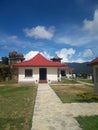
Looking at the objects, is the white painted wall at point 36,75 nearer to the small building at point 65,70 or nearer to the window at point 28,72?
the window at point 28,72

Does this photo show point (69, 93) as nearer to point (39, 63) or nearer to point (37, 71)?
point (37, 71)

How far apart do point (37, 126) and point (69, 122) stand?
1233 mm

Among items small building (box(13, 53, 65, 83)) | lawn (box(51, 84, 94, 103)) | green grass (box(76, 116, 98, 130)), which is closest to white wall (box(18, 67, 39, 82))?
small building (box(13, 53, 65, 83))

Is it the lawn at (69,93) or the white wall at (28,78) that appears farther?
the white wall at (28,78)

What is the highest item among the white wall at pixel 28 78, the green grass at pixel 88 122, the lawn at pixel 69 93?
the white wall at pixel 28 78

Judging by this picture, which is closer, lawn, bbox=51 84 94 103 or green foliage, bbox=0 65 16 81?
lawn, bbox=51 84 94 103

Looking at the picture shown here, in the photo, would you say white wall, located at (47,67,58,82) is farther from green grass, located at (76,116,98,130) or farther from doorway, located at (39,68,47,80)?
green grass, located at (76,116,98,130)

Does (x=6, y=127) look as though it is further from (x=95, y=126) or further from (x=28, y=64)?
(x=28, y=64)

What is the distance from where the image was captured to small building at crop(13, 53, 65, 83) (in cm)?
3112

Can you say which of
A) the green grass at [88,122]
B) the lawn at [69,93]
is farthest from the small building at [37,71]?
the green grass at [88,122]

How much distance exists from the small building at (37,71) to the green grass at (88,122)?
74.9 ft

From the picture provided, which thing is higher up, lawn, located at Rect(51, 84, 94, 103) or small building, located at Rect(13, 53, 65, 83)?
small building, located at Rect(13, 53, 65, 83)

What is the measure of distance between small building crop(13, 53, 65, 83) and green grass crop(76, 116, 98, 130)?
22.8m

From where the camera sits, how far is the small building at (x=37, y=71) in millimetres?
31125
